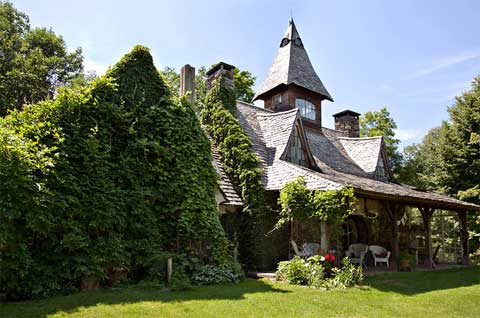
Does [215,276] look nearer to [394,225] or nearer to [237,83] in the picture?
[394,225]

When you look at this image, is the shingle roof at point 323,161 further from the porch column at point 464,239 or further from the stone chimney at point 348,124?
the porch column at point 464,239

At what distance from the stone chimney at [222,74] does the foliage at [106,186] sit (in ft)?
13.3

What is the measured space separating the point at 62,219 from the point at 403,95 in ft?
40.7

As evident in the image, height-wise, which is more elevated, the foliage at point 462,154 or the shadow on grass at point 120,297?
the foliage at point 462,154

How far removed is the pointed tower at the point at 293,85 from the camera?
18156 millimetres

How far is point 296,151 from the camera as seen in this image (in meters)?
14.5

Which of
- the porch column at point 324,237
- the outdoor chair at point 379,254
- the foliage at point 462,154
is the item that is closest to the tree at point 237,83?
the foliage at point 462,154

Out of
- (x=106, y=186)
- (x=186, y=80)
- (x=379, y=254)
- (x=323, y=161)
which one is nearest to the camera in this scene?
(x=106, y=186)

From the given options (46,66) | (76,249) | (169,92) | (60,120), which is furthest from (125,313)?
(46,66)

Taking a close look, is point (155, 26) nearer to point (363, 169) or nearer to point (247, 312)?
point (247, 312)

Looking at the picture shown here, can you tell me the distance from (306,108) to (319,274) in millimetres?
11028

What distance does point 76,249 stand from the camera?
7.88 meters

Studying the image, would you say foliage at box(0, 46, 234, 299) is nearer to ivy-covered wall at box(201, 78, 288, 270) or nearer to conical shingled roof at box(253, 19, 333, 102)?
ivy-covered wall at box(201, 78, 288, 270)

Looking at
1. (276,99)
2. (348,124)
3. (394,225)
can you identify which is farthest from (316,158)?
(348,124)
